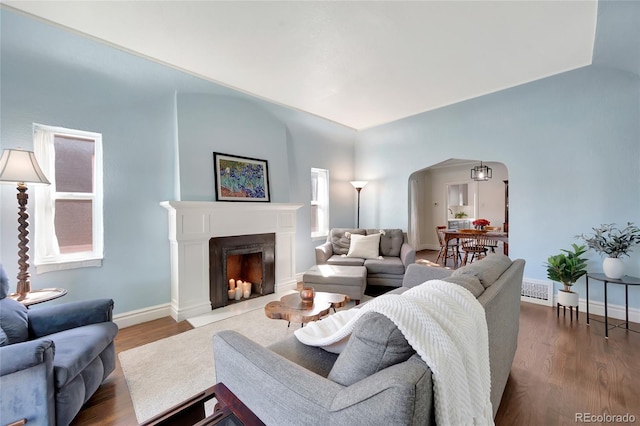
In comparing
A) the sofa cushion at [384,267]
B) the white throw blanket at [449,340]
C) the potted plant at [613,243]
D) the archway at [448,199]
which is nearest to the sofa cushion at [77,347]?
the white throw blanket at [449,340]

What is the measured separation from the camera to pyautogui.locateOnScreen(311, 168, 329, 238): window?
5.15 metres

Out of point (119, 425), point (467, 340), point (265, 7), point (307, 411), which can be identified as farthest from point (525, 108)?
point (119, 425)

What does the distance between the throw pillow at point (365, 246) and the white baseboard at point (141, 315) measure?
2.55 meters

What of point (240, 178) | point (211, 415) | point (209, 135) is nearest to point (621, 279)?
point (211, 415)

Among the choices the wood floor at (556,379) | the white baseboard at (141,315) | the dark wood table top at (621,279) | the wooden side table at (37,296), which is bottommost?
the wood floor at (556,379)

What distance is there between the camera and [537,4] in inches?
83.7

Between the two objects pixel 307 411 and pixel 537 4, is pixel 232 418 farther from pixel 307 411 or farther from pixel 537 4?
pixel 537 4

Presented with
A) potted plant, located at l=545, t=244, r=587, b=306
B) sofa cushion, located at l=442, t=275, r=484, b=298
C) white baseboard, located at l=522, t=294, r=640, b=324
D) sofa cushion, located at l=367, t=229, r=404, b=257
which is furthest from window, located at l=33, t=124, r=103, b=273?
white baseboard, located at l=522, t=294, r=640, b=324

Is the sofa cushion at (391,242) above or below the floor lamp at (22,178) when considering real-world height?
below

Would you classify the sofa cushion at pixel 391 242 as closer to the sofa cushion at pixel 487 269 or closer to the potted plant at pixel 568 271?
the potted plant at pixel 568 271

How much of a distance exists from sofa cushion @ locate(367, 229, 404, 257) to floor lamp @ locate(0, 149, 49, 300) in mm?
3984

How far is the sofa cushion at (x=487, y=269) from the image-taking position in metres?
1.49

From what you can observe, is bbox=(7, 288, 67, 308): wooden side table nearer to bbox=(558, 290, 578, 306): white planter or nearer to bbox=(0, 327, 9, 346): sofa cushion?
bbox=(0, 327, 9, 346): sofa cushion

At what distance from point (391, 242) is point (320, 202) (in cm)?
159
